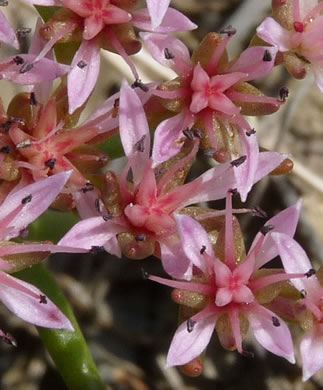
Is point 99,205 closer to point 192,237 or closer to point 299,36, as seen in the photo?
point 192,237

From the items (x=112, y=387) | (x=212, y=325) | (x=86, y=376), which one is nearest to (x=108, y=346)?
(x=112, y=387)

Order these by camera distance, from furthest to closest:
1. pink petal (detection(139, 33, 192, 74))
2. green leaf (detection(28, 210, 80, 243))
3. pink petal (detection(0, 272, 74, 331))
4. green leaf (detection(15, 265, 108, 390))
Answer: green leaf (detection(28, 210, 80, 243))
green leaf (detection(15, 265, 108, 390))
pink petal (detection(139, 33, 192, 74))
pink petal (detection(0, 272, 74, 331))

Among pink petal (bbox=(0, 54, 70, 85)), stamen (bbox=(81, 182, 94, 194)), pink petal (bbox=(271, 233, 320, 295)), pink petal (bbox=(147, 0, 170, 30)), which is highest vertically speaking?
pink petal (bbox=(147, 0, 170, 30))

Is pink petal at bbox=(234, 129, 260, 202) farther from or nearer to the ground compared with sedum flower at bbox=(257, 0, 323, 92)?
nearer to the ground

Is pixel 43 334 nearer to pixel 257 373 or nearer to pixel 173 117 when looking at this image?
pixel 173 117

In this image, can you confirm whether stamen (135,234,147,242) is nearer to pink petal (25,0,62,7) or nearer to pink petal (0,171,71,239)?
pink petal (0,171,71,239)

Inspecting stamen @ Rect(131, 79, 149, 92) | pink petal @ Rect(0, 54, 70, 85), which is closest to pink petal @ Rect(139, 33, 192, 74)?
stamen @ Rect(131, 79, 149, 92)

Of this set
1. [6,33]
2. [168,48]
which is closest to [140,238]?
[168,48]
